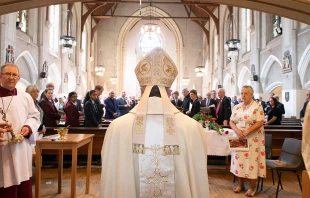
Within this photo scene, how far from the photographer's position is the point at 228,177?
543 centimetres

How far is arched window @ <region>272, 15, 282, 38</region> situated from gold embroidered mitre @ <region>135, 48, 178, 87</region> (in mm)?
10847

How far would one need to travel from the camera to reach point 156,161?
2221 millimetres

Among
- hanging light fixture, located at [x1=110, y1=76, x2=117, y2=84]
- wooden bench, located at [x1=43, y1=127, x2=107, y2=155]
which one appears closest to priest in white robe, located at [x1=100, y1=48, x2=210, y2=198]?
wooden bench, located at [x1=43, y1=127, x2=107, y2=155]

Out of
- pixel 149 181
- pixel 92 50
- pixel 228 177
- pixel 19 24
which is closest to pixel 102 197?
pixel 149 181

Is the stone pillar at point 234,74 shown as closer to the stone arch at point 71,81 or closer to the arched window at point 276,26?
the arched window at point 276,26

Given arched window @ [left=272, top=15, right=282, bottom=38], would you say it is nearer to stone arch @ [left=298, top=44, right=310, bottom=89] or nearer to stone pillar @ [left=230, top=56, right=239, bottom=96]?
stone arch @ [left=298, top=44, right=310, bottom=89]

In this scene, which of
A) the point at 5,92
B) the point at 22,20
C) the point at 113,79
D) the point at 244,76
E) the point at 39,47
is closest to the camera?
the point at 5,92

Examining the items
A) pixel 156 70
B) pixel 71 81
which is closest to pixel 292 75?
pixel 156 70

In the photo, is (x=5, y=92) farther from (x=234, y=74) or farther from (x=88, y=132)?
(x=234, y=74)

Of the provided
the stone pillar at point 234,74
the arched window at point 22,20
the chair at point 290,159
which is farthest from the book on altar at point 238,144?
the stone pillar at point 234,74

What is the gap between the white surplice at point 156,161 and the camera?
219cm

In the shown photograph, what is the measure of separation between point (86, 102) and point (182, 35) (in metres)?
17.1

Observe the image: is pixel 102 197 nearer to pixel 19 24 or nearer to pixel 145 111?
pixel 145 111

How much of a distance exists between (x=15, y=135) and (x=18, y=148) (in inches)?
5.9
